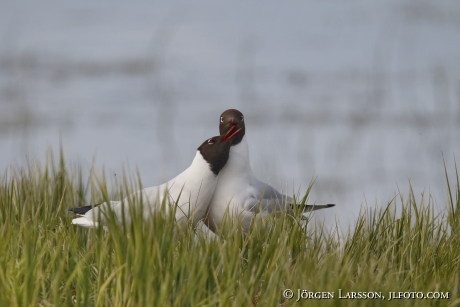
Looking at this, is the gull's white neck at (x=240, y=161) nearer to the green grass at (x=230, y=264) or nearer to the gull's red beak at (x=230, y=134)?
the gull's red beak at (x=230, y=134)

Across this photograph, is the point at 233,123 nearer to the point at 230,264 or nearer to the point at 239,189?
the point at 239,189

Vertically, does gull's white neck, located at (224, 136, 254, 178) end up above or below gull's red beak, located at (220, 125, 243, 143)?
below

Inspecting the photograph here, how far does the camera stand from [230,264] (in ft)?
11.4

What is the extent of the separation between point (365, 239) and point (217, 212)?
105 centimetres

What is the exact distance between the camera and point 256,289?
3.67 metres

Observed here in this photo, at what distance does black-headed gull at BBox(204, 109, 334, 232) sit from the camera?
4.84m

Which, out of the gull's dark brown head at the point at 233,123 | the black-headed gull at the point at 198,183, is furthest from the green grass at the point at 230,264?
the gull's dark brown head at the point at 233,123

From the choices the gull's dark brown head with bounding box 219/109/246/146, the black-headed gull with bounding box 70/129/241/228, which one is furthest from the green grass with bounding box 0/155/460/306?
the gull's dark brown head with bounding box 219/109/246/146

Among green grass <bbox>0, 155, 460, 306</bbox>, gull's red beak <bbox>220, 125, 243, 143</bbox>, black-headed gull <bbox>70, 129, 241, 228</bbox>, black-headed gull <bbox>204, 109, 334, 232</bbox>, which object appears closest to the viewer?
green grass <bbox>0, 155, 460, 306</bbox>

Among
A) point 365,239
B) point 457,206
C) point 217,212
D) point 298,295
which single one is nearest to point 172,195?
point 217,212

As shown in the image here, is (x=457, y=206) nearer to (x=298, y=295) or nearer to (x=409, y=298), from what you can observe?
(x=409, y=298)

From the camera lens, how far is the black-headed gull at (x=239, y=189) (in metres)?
4.84

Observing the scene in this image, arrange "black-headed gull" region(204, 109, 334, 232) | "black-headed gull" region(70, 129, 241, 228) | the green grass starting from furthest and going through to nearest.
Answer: "black-headed gull" region(204, 109, 334, 232) → "black-headed gull" region(70, 129, 241, 228) → the green grass

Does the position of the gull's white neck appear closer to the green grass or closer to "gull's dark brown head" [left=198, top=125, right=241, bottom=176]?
"gull's dark brown head" [left=198, top=125, right=241, bottom=176]
